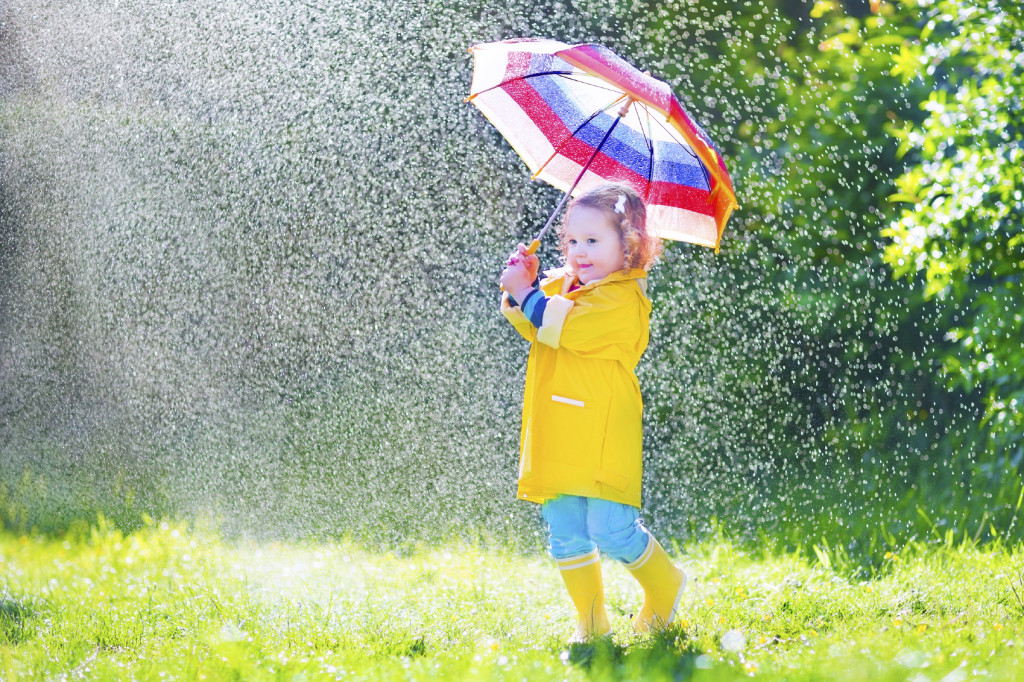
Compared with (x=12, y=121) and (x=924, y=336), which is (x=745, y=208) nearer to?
(x=924, y=336)

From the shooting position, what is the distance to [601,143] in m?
3.29

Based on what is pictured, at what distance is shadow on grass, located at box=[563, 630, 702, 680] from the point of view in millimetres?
2863

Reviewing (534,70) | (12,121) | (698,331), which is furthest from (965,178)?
(12,121)

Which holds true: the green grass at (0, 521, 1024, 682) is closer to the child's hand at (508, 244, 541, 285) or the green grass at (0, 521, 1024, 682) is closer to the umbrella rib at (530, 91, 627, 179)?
the child's hand at (508, 244, 541, 285)

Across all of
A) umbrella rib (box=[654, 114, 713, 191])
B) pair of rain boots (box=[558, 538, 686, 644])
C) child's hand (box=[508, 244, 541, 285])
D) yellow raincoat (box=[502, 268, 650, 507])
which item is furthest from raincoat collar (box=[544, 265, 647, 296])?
pair of rain boots (box=[558, 538, 686, 644])

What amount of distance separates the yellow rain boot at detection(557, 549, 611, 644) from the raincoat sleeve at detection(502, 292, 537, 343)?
683 millimetres

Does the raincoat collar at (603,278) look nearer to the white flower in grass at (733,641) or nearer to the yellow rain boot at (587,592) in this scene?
the yellow rain boot at (587,592)

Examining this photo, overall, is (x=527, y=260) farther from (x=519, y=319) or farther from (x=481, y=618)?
(x=481, y=618)

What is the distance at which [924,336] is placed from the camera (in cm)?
549

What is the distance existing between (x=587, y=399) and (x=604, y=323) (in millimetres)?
226

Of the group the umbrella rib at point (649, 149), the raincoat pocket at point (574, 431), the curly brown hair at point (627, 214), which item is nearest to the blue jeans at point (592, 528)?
the raincoat pocket at point (574, 431)

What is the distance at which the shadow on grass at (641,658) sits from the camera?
2.86 m

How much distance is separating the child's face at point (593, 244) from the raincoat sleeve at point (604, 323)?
7 cm

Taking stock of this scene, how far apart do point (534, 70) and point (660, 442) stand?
10.5 feet
